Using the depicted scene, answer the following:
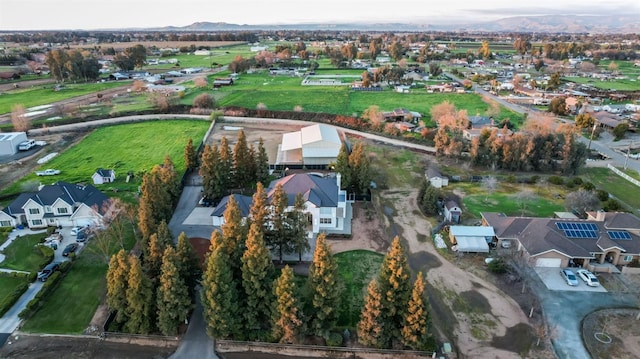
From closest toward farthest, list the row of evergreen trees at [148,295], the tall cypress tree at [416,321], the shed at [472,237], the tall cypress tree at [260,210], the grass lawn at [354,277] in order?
the tall cypress tree at [416,321]
the row of evergreen trees at [148,295]
the grass lawn at [354,277]
the tall cypress tree at [260,210]
the shed at [472,237]

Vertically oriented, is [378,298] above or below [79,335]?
above

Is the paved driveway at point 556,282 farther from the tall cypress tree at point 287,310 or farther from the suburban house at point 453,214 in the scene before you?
the tall cypress tree at point 287,310

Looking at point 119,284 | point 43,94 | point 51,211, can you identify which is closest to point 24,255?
point 51,211

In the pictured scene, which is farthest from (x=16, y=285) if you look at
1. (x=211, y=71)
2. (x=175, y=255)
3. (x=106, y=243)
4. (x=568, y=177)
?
(x=211, y=71)

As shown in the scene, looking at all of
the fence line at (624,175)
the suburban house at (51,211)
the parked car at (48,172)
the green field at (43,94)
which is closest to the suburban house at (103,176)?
the parked car at (48,172)

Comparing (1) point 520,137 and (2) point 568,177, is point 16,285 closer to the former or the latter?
(1) point 520,137

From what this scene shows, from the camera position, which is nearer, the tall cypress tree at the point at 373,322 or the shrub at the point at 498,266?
the tall cypress tree at the point at 373,322
